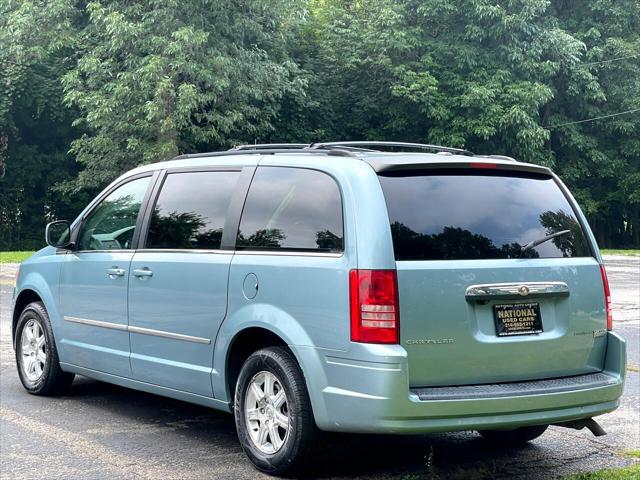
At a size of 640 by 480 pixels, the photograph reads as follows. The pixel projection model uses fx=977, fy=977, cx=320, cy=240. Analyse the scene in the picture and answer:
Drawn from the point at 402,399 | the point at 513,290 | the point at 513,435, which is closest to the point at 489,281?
the point at 513,290

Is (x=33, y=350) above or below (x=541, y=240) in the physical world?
below

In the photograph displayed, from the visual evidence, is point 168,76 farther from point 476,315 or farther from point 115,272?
point 476,315

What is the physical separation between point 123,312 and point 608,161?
40.5 meters

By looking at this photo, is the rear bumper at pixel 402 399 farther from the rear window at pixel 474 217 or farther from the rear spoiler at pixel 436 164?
the rear spoiler at pixel 436 164

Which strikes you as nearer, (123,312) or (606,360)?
(606,360)

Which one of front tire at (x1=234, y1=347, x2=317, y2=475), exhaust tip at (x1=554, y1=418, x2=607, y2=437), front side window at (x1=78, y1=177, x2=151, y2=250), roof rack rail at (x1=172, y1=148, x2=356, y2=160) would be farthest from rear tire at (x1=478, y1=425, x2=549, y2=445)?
front side window at (x1=78, y1=177, x2=151, y2=250)

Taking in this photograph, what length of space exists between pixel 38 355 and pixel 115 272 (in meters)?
1.45

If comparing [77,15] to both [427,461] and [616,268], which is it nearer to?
[616,268]

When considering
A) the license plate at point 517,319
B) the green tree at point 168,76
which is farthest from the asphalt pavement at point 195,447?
the green tree at point 168,76

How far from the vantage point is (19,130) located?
140 feet

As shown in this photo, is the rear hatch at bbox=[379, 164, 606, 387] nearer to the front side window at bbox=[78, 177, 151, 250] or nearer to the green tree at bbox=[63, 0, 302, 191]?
the front side window at bbox=[78, 177, 151, 250]

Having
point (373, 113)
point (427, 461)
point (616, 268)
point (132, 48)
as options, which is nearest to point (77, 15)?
point (132, 48)

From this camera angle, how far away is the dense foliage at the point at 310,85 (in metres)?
34.2

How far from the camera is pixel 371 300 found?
4930 mm
